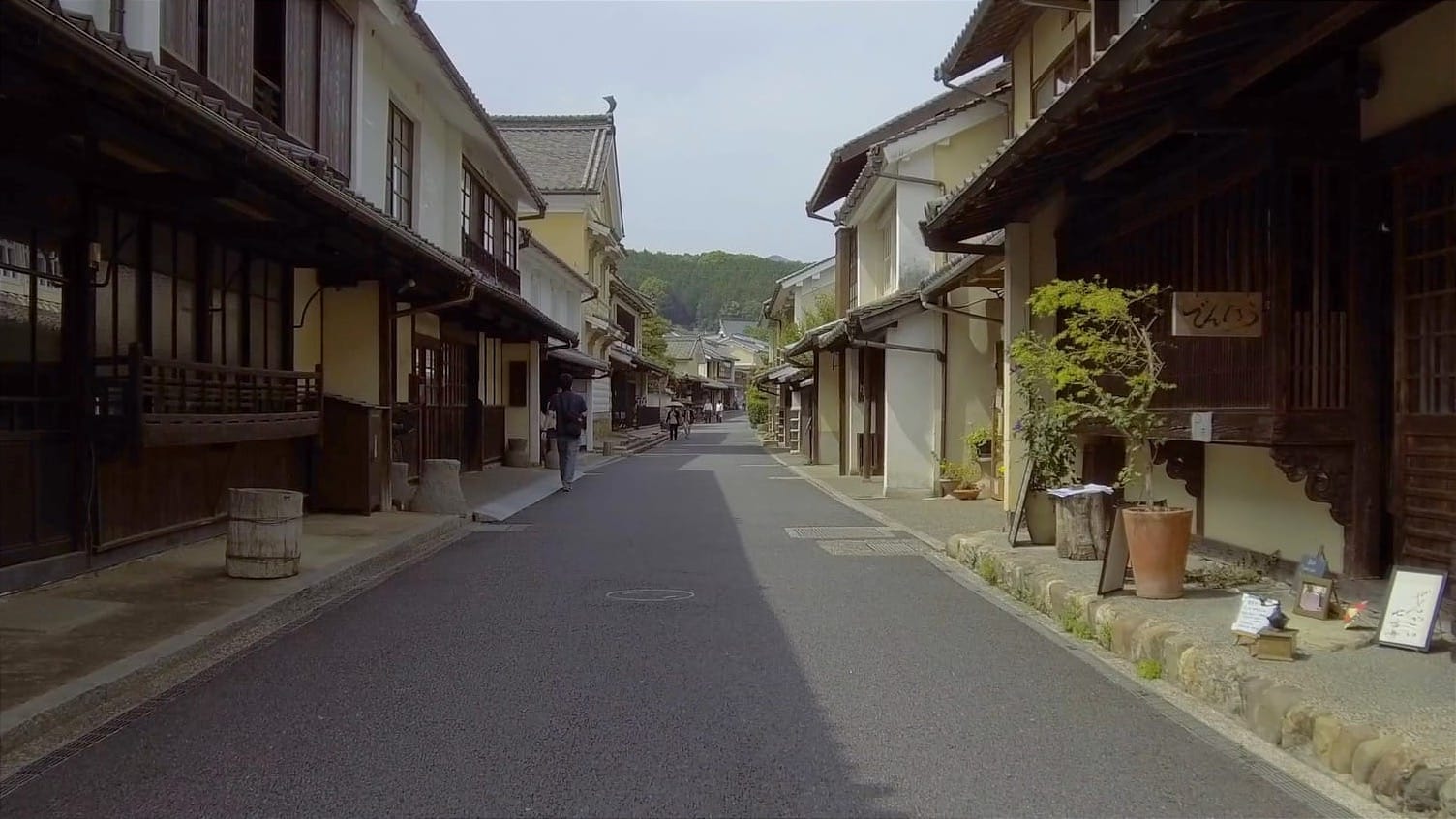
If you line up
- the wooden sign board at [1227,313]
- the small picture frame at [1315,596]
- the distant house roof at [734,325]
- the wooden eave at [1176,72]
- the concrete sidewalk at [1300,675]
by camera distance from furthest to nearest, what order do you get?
the distant house roof at [734,325] < the wooden sign board at [1227,313] < the small picture frame at [1315,596] < the wooden eave at [1176,72] < the concrete sidewalk at [1300,675]

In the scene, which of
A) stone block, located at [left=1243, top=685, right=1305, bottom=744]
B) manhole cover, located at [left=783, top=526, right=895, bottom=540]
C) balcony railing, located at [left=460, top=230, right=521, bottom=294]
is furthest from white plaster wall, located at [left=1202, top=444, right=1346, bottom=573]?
balcony railing, located at [left=460, top=230, right=521, bottom=294]

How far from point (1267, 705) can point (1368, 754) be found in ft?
2.29

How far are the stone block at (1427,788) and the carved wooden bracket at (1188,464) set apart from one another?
5094 mm

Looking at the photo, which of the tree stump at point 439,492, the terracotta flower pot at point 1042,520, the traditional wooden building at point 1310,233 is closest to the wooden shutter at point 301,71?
the tree stump at point 439,492

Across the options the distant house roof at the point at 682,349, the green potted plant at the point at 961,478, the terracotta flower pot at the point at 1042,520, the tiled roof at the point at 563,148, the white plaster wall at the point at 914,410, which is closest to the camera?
the terracotta flower pot at the point at 1042,520

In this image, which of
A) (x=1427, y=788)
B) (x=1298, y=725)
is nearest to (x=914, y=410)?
(x=1298, y=725)

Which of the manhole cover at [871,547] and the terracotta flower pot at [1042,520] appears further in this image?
the manhole cover at [871,547]

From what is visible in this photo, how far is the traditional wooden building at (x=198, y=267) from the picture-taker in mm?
6340

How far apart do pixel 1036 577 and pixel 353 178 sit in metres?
9.85

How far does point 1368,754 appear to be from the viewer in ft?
13.8

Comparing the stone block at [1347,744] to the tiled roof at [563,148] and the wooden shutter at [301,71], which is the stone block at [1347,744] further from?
the tiled roof at [563,148]

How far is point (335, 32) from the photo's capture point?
12.9m

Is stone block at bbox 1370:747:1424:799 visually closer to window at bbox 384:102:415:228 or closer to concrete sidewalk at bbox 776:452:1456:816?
concrete sidewalk at bbox 776:452:1456:816

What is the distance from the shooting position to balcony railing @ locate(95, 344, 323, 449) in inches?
303
